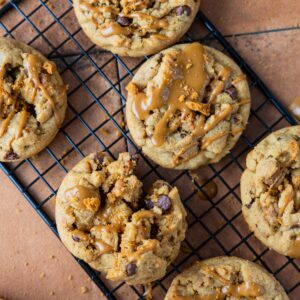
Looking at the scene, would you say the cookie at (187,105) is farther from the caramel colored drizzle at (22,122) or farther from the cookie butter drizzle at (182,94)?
the caramel colored drizzle at (22,122)

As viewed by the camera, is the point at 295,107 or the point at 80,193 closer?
the point at 80,193

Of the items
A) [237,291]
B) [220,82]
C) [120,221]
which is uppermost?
[220,82]

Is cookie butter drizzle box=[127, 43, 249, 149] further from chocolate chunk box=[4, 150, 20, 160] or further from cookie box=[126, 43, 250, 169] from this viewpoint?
chocolate chunk box=[4, 150, 20, 160]

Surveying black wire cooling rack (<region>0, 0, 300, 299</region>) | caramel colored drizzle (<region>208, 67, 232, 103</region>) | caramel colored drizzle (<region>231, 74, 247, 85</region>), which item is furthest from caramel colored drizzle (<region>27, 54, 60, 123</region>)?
caramel colored drizzle (<region>231, 74, 247, 85</region>)

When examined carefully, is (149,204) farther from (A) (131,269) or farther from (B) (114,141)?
(B) (114,141)

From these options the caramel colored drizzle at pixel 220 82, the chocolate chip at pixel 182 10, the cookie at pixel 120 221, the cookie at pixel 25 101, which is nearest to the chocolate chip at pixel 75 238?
the cookie at pixel 120 221

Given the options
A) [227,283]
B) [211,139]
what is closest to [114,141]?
[211,139]

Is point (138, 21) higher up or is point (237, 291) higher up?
point (138, 21)
